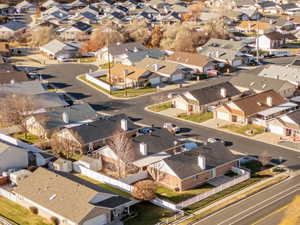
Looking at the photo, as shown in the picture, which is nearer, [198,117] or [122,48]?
[198,117]

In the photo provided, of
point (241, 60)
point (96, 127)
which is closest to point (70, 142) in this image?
point (96, 127)

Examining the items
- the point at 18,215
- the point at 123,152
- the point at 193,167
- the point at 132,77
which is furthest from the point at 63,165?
the point at 132,77

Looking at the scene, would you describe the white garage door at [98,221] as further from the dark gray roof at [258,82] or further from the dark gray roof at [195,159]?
the dark gray roof at [258,82]

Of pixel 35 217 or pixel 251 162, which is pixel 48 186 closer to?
pixel 35 217

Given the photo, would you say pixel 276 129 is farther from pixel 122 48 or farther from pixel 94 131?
pixel 122 48

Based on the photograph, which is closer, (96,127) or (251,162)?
(251,162)

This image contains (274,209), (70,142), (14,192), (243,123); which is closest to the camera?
(274,209)

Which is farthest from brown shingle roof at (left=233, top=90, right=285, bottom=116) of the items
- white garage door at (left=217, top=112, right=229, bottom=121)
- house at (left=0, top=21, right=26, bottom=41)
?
house at (left=0, top=21, right=26, bottom=41)
